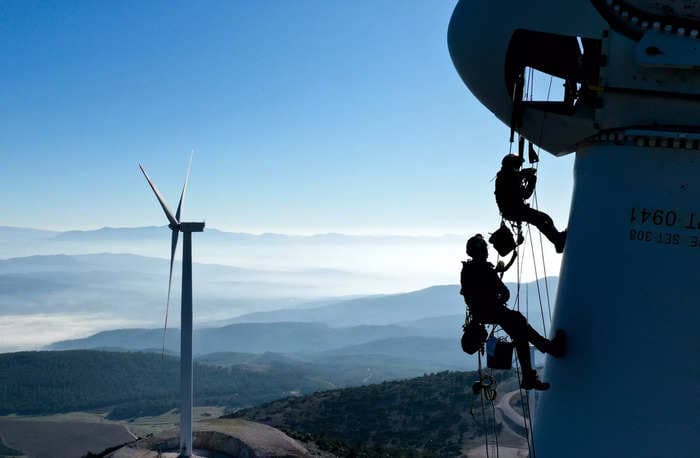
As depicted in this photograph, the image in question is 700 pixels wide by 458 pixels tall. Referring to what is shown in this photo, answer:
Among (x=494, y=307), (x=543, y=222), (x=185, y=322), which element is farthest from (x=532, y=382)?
(x=185, y=322)

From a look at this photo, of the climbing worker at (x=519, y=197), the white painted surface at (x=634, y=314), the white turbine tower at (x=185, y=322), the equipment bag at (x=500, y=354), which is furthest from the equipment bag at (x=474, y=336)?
the white turbine tower at (x=185, y=322)

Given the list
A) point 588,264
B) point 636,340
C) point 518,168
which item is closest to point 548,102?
point 518,168

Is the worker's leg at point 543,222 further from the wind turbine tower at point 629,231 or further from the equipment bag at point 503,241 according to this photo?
the wind turbine tower at point 629,231

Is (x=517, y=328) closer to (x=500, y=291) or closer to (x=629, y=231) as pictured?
(x=500, y=291)

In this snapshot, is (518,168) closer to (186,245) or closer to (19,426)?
(186,245)

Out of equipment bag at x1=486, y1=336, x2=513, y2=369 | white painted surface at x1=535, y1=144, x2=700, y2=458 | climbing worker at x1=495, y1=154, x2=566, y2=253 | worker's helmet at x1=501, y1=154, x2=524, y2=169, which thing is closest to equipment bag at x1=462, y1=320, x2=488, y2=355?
equipment bag at x1=486, y1=336, x2=513, y2=369

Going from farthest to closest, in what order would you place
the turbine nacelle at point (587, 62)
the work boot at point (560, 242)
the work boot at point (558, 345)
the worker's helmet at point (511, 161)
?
the work boot at point (560, 242)
the worker's helmet at point (511, 161)
the work boot at point (558, 345)
the turbine nacelle at point (587, 62)
